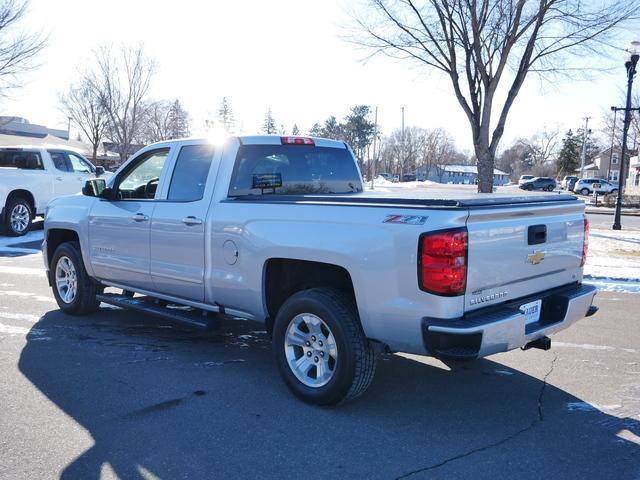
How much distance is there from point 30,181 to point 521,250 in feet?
42.1

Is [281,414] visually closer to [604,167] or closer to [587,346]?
[587,346]

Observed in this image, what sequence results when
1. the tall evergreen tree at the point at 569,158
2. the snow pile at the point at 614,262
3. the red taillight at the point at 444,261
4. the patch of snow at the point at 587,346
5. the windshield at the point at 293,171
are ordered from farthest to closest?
the tall evergreen tree at the point at 569,158
the snow pile at the point at 614,262
the patch of snow at the point at 587,346
the windshield at the point at 293,171
the red taillight at the point at 444,261

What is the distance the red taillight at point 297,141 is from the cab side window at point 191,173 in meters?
0.67

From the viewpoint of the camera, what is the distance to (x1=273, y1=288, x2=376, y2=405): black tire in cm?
384

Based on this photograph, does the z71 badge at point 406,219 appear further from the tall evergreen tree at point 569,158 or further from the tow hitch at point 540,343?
the tall evergreen tree at point 569,158

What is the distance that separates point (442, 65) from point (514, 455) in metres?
Result: 12.9

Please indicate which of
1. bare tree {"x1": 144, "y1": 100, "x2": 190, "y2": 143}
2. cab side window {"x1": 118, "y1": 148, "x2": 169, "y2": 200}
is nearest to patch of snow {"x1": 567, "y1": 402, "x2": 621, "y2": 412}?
cab side window {"x1": 118, "y1": 148, "x2": 169, "y2": 200}

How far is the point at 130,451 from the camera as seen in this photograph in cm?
342

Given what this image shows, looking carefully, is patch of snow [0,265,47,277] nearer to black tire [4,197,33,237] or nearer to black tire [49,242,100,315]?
black tire [49,242,100,315]

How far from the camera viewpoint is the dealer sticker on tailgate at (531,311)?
3865 mm

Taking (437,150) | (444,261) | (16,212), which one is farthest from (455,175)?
(444,261)

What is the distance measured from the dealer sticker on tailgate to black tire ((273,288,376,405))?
105cm

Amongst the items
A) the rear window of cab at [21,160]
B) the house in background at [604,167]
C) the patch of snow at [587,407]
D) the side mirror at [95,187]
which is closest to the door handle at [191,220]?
the side mirror at [95,187]

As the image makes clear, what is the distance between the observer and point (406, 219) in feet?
11.5
